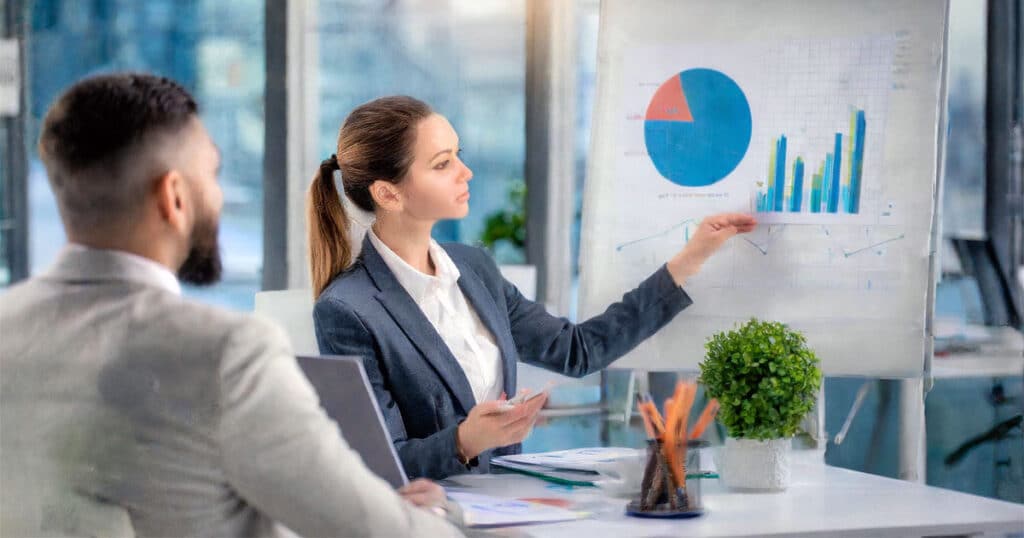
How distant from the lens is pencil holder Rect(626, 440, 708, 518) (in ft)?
6.01

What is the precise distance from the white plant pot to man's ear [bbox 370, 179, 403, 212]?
0.91 meters

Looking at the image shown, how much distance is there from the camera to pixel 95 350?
1.26m

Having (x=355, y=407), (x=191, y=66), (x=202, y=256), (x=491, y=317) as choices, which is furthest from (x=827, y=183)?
(x=191, y=66)

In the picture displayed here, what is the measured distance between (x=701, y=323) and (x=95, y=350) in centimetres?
182

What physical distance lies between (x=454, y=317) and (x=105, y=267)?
132 centimetres

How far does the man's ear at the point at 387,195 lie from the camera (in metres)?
2.57

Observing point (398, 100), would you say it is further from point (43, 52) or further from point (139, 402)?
point (43, 52)

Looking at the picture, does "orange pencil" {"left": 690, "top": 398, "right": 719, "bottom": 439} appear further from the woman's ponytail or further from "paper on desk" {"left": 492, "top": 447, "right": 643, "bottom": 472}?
the woman's ponytail

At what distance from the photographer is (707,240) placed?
2.79m

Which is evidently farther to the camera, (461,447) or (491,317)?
(491,317)

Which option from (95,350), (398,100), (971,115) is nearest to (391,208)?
(398,100)

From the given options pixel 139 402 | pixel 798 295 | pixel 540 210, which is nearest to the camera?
pixel 139 402

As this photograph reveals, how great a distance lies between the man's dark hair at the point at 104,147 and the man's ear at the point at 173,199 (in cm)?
1

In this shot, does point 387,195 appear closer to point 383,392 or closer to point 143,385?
point 383,392
